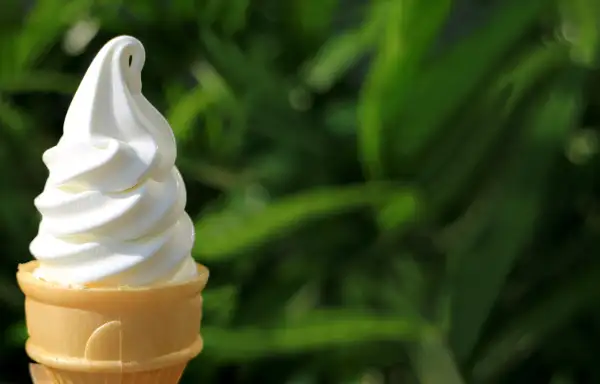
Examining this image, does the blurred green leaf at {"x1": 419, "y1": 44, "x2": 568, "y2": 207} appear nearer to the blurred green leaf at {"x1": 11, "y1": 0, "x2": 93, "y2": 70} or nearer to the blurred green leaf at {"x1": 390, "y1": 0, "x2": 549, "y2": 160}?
the blurred green leaf at {"x1": 390, "y1": 0, "x2": 549, "y2": 160}

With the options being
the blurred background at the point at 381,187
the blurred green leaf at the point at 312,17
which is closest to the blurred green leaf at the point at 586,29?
the blurred background at the point at 381,187

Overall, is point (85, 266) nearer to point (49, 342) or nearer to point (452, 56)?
point (49, 342)

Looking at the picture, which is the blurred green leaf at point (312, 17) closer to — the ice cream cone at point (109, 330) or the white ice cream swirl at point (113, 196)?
the white ice cream swirl at point (113, 196)

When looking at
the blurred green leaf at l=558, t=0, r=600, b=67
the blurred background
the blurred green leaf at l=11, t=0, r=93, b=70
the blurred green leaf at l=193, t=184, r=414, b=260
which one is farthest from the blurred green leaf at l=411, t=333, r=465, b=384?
the blurred green leaf at l=11, t=0, r=93, b=70

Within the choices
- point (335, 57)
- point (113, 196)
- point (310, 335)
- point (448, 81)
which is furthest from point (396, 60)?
point (113, 196)

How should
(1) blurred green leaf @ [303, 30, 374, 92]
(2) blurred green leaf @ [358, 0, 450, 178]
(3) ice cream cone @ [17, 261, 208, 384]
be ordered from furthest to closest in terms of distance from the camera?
(1) blurred green leaf @ [303, 30, 374, 92] < (2) blurred green leaf @ [358, 0, 450, 178] < (3) ice cream cone @ [17, 261, 208, 384]

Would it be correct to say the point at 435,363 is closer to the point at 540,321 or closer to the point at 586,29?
the point at 540,321
